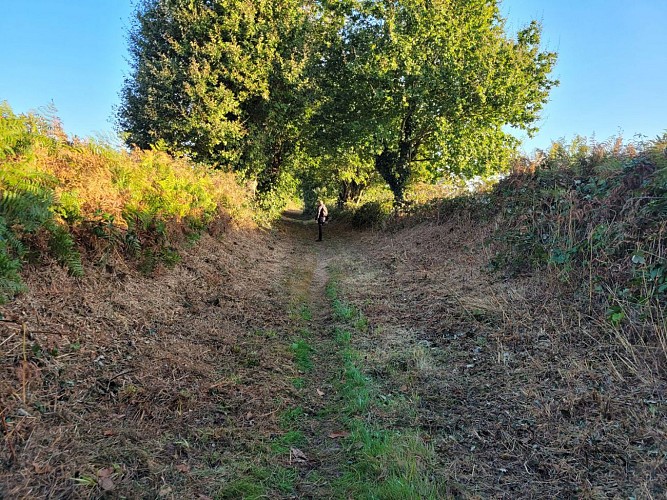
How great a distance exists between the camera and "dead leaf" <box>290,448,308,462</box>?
3609 mm

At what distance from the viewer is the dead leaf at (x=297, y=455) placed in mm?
3609

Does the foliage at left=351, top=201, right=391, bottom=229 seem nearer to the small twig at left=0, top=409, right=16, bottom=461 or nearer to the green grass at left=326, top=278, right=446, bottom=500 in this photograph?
the green grass at left=326, top=278, right=446, bottom=500

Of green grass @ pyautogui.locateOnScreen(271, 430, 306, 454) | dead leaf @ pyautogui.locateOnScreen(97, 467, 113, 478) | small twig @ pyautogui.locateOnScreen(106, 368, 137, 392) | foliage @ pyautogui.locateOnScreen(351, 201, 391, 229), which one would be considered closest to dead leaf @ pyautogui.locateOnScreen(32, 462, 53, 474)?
dead leaf @ pyautogui.locateOnScreen(97, 467, 113, 478)

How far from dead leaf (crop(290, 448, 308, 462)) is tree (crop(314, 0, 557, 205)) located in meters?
16.7

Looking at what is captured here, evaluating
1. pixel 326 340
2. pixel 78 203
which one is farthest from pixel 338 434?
pixel 78 203

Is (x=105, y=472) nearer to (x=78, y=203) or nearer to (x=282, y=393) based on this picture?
(x=282, y=393)

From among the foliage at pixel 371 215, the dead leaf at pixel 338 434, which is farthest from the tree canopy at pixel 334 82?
the dead leaf at pixel 338 434

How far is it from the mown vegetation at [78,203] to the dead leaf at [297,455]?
3.19m

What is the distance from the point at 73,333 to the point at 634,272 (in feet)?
22.3

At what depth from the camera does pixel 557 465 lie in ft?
10.6

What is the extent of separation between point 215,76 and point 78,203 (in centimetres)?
1160

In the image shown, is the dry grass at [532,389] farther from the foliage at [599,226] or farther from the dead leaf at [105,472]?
the dead leaf at [105,472]

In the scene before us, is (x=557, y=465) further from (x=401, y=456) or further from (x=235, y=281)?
(x=235, y=281)

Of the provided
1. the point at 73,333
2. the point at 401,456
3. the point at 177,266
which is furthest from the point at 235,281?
the point at 401,456
